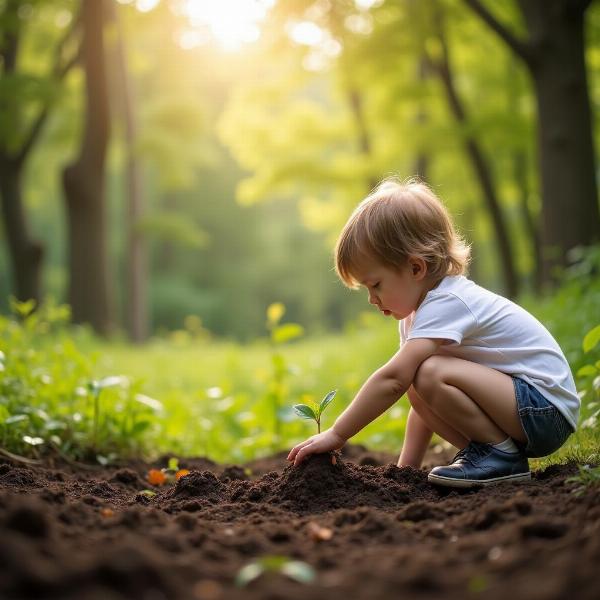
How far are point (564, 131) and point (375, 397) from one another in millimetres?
5162

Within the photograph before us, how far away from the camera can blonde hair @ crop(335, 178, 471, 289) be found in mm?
2646

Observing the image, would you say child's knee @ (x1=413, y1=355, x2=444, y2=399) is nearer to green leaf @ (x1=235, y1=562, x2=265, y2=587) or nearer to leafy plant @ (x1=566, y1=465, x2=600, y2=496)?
leafy plant @ (x1=566, y1=465, x2=600, y2=496)

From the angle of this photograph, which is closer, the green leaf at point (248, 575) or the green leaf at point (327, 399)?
the green leaf at point (248, 575)

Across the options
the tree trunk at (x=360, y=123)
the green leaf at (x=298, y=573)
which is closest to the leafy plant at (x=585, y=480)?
the green leaf at (x=298, y=573)

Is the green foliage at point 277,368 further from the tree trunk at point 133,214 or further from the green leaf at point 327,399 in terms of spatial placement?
the tree trunk at point 133,214

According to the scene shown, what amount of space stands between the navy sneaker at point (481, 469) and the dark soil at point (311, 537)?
0.19 feet

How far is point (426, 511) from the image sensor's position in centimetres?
204

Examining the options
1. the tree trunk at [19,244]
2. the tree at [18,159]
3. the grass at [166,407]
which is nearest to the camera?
the grass at [166,407]

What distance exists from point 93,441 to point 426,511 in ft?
6.87

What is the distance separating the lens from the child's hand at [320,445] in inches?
96.3

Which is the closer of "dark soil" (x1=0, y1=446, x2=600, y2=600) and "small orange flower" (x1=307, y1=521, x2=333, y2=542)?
"dark soil" (x1=0, y1=446, x2=600, y2=600)

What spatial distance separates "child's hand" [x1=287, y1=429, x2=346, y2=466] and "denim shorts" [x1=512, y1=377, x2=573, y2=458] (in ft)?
2.17

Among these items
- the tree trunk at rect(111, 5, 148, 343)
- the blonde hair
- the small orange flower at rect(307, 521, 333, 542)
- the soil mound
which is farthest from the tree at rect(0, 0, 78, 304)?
the small orange flower at rect(307, 521, 333, 542)

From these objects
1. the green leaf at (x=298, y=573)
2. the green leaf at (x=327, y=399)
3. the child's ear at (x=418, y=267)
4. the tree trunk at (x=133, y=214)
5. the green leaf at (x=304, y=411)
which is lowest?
the tree trunk at (x=133, y=214)
